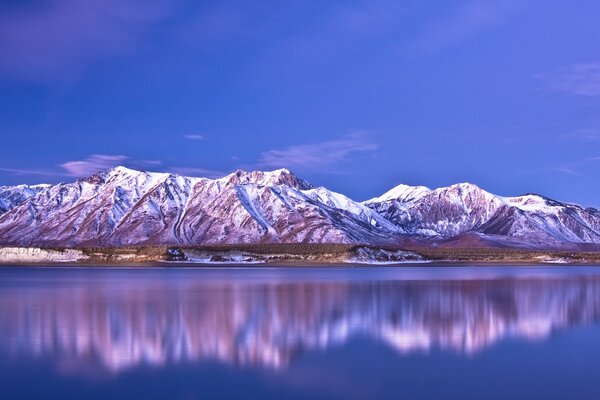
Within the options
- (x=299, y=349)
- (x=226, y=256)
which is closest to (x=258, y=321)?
(x=299, y=349)

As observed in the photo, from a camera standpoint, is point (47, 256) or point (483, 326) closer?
point (483, 326)

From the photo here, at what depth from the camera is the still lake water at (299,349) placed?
18.0 metres

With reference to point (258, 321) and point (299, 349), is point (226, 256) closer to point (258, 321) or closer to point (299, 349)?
point (258, 321)

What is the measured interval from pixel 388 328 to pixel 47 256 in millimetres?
126553

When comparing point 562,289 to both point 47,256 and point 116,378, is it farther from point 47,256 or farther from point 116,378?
point 47,256

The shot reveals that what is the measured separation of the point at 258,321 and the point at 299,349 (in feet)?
25.6

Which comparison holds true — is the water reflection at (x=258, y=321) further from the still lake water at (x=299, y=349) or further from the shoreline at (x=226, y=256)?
the shoreline at (x=226, y=256)

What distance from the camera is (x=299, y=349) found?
77.9 ft

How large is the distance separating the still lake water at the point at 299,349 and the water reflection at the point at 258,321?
0.06m

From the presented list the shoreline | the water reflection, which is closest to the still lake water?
the water reflection

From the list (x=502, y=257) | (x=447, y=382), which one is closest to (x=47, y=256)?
(x=502, y=257)

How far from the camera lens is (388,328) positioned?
2936 cm

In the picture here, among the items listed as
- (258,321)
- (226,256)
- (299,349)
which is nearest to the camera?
(299,349)

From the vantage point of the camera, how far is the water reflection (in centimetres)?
2366
